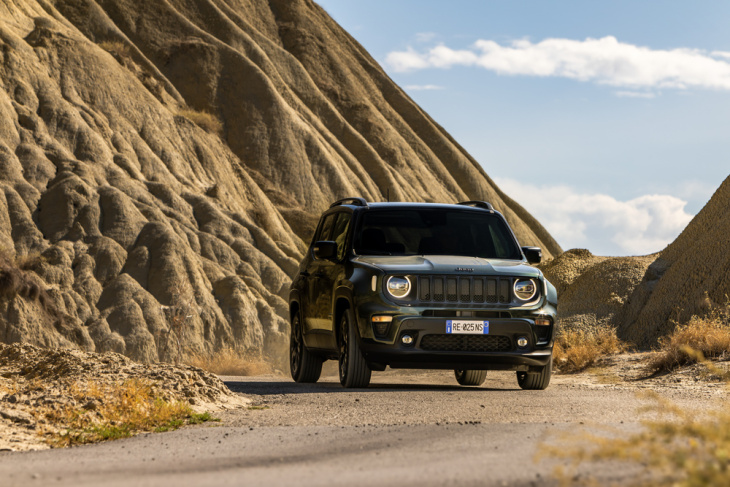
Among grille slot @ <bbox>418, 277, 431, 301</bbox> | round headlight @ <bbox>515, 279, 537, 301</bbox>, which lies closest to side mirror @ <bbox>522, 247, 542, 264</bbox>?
round headlight @ <bbox>515, 279, 537, 301</bbox>

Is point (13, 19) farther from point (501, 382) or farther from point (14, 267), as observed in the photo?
point (501, 382)

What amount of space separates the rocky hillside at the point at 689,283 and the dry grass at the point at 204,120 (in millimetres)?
32991

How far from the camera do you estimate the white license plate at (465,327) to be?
11.5m

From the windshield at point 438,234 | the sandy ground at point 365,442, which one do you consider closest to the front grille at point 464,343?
the sandy ground at point 365,442

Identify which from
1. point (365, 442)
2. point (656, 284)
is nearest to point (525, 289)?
point (365, 442)

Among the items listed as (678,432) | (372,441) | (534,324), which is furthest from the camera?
(534,324)

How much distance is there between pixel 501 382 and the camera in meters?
15.5

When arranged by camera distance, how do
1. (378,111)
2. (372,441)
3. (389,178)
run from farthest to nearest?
(378,111) → (389,178) → (372,441)

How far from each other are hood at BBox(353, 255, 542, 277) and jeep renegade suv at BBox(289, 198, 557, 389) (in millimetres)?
14

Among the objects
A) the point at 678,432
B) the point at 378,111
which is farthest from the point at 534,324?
the point at 378,111

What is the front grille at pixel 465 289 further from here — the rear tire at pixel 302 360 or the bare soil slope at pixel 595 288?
the bare soil slope at pixel 595 288

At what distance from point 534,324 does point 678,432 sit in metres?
6.48

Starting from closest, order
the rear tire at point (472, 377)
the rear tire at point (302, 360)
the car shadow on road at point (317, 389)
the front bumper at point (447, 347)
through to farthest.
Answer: the front bumper at point (447, 347)
the car shadow on road at point (317, 389)
the rear tire at point (302, 360)
the rear tire at point (472, 377)

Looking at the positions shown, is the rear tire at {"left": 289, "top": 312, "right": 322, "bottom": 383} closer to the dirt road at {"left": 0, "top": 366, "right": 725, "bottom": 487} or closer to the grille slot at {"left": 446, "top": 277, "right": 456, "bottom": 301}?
the dirt road at {"left": 0, "top": 366, "right": 725, "bottom": 487}
